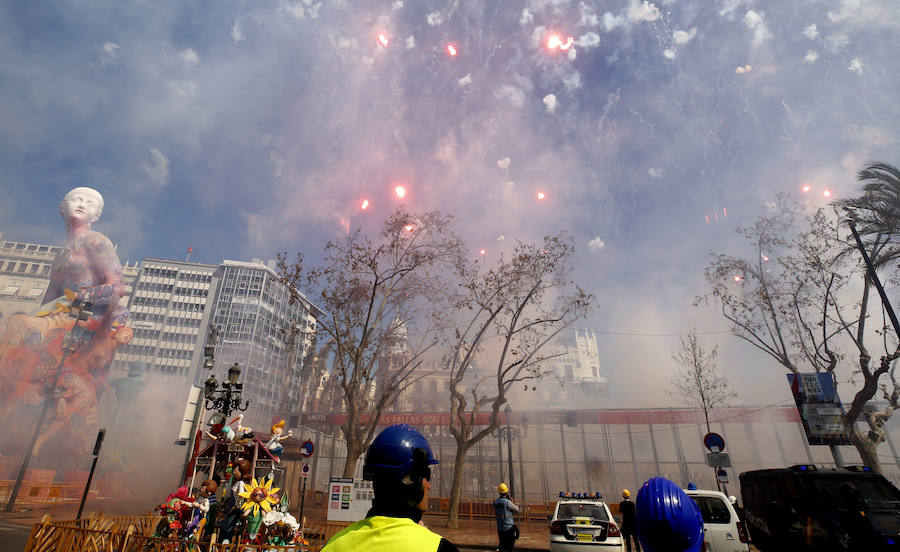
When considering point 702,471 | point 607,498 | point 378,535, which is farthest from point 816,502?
point 702,471

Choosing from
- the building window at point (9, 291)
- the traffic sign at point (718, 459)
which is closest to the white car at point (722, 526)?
the traffic sign at point (718, 459)

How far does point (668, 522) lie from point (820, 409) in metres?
20.2

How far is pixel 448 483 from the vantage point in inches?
1651

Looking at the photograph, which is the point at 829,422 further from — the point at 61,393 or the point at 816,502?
the point at 61,393

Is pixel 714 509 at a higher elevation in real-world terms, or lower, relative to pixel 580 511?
higher

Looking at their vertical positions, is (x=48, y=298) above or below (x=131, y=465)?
above

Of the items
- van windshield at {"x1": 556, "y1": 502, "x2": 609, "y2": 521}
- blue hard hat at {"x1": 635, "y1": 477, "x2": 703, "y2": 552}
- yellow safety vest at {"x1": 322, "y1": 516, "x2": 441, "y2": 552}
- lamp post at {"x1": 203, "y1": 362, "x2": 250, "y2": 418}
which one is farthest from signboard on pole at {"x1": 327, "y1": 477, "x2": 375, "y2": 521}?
yellow safety vest at {"x1": 322, "y1": 516, "x2": 441, "y2": 552}

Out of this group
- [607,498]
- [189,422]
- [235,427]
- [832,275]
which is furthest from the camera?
[607,498]

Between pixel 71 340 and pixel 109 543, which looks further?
pixel 71 340

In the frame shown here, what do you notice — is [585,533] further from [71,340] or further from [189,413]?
[71,340]

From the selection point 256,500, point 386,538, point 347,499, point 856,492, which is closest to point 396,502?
point 386,538

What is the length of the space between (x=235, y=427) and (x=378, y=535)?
9.84 metres

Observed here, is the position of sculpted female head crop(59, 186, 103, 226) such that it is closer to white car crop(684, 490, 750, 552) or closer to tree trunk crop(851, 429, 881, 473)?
white car crop(684, 490, 750, 552)

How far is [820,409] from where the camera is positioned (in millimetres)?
16094
